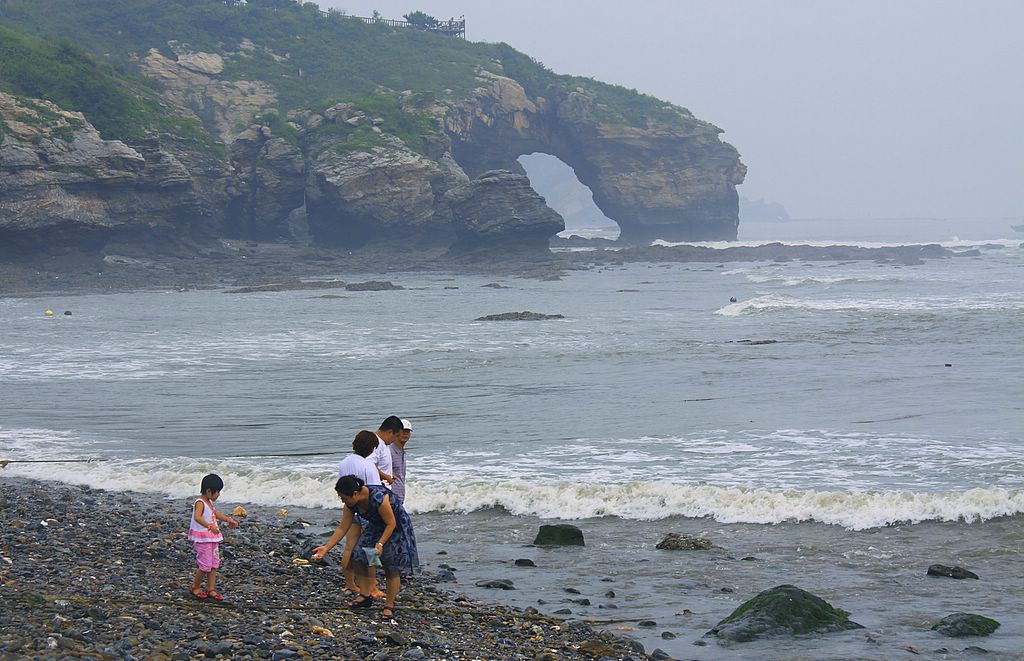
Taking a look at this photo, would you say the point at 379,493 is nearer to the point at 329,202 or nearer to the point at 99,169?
the point at 99,169

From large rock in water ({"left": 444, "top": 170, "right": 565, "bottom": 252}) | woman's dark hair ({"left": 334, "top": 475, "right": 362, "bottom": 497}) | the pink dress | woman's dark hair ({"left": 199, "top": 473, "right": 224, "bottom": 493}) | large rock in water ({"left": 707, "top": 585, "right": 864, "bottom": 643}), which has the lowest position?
large rock in water ({"left": 707, "top": 585, "right": 864, "bottom": 643})

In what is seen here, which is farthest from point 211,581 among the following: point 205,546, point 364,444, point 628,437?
point 628,437

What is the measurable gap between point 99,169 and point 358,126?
20.6m

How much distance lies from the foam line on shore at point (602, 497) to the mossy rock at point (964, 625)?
11.9 feet

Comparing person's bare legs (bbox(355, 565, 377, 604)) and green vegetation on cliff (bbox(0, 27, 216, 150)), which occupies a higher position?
green vegetation on cliff (bbox(0, 27, 216, 150))

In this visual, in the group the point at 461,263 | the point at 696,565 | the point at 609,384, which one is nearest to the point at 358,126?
the point at 461,263

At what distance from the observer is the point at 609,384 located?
22797 mm

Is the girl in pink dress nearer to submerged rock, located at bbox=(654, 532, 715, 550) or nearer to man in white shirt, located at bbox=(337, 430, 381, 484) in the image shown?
man in white shirt, located at bbox=(337, 430, 381, 484)

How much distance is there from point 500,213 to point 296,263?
12313 mm

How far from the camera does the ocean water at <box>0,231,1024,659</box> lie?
32.3 ft

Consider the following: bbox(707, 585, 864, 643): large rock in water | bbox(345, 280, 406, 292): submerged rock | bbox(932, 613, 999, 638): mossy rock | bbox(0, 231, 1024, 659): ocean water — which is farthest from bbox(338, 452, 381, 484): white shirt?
bbox(345, 280, 406, 292): submerged rock

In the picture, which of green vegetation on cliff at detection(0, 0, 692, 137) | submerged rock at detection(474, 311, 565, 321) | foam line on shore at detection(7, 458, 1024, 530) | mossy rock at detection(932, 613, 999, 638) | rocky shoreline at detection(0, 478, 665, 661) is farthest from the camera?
green vegetation on cliff at detection(0, 0, 692, 137)

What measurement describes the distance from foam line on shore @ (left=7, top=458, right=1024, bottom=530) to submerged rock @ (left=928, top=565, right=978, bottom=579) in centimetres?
198

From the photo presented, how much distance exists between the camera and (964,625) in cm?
811
